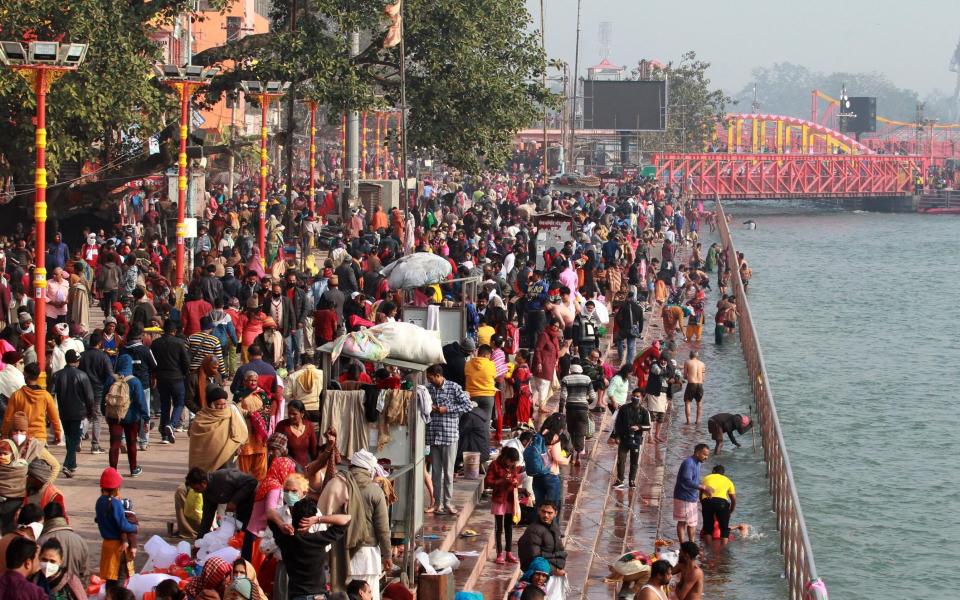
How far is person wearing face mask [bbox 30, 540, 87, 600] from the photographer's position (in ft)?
33.2

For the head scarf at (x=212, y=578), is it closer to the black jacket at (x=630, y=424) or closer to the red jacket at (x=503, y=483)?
the red jacket at (x=503, y=483)

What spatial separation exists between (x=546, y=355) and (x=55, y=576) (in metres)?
11.5

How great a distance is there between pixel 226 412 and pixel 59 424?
93.4 inches

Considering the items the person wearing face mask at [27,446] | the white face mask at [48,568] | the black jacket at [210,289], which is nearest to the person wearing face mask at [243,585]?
the white face mask at [48,568]

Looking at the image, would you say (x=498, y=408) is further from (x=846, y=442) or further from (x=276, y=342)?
(x=846, y=442)

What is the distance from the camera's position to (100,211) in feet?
115

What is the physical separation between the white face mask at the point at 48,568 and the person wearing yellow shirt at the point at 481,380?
6882 mm

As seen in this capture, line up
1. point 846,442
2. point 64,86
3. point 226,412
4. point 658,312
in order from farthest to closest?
point 658,312 < point 846,442 < point 64,86 < point 226,412

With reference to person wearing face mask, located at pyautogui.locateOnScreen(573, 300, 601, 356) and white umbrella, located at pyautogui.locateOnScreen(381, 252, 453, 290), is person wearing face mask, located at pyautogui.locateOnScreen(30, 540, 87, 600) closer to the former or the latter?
white umbrella, located at pyautogui.locateOnScreen(381, 252, 453, 290)

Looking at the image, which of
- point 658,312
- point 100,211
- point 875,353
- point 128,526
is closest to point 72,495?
point 128,526

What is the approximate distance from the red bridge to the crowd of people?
3044 inches

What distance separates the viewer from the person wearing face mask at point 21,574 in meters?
9.39

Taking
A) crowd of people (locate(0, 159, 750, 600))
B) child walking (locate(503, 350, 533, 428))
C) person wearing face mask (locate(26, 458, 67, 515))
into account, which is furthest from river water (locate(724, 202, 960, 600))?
person wearing face mask (locate(26, 458, 67, 515))

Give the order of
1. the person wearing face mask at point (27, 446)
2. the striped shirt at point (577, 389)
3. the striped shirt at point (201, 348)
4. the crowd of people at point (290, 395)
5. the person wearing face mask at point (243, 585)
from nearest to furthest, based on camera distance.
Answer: the person wearing face mask at point (243, 585) → the crowd of people at point (290, 395) → the person wearing face mask at point (27, 446) → the striped shirt at point (201, 348) → the striped shirt at point (577, 389)
